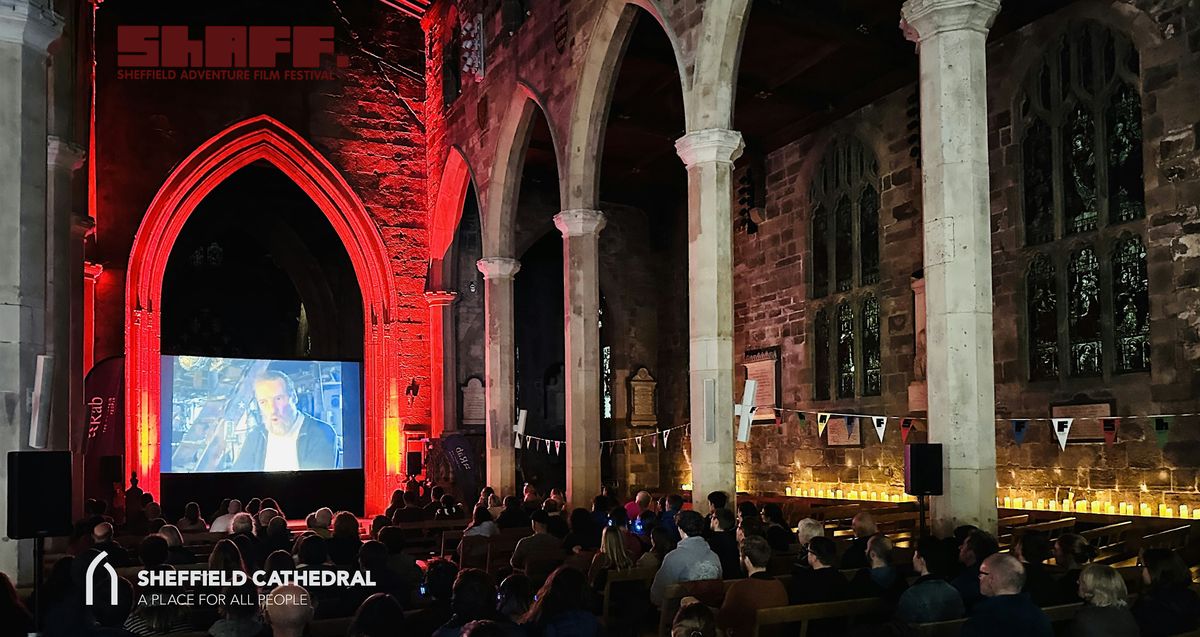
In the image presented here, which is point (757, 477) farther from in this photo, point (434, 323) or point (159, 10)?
point (159, 10)

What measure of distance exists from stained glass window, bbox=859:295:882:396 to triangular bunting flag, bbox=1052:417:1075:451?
3527 mm

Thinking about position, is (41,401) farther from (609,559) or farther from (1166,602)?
(1166,602)

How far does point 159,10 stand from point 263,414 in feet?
22.7

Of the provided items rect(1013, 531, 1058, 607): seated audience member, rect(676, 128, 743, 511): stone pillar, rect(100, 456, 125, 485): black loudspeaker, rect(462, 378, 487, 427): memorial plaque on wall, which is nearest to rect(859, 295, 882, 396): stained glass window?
rect(676, 128, 743, 511): stone pillar

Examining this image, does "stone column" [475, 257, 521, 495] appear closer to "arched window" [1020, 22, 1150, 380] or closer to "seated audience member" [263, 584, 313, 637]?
"arched window" [1020, 22, 1150, 380]

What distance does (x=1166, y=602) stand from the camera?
4.83 m

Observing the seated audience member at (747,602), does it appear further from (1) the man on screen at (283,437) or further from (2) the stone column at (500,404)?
(1) the man on screen at (283,437)

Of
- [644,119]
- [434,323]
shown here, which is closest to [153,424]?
[434,323]

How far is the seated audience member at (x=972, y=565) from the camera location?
5.50 m

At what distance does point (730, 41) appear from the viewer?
10.3 meters

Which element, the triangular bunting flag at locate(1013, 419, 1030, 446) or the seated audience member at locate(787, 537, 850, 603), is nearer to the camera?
the seated audience member at locate(787, 537, 850, 603)

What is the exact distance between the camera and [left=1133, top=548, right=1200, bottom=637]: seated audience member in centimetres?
476

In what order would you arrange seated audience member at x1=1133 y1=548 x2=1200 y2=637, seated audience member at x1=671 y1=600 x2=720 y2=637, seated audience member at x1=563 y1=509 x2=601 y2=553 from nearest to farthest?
seated audience member at x1=671 y1=600 x2=720 y2=637, seated audience member at x1=1133 y1=548 x2=1200 y2=637, seated audience member at x1=563 y1=509 x2=601 y2=553

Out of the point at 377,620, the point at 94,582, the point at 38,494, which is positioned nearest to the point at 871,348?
the point at 38,494
